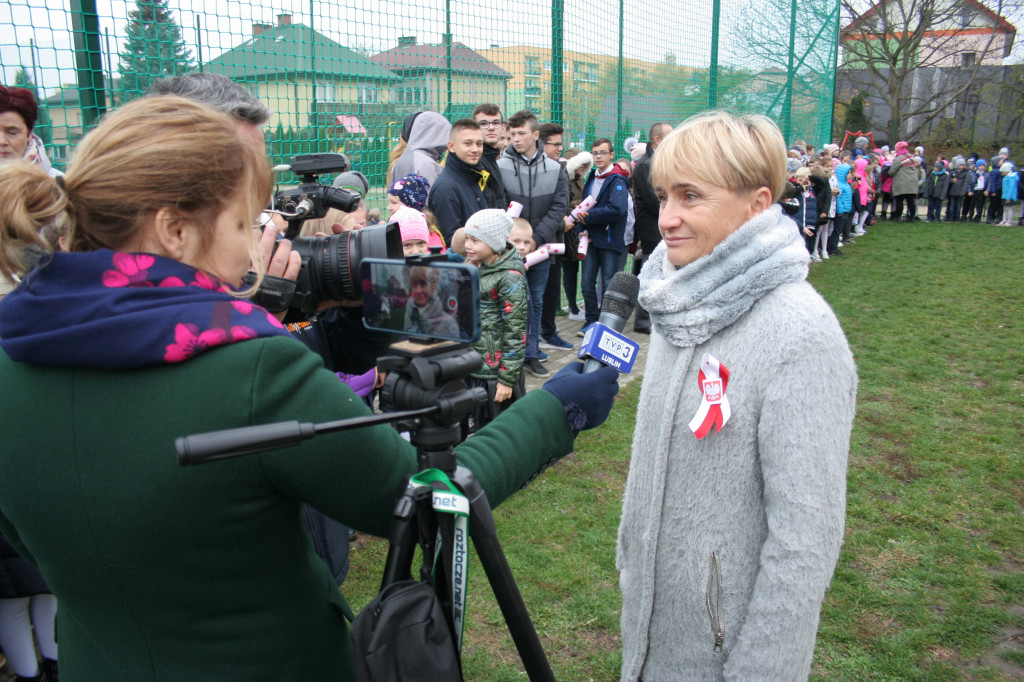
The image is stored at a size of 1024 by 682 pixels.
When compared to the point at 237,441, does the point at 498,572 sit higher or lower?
lower

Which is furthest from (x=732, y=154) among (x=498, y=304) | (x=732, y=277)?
(x=498, y=304)

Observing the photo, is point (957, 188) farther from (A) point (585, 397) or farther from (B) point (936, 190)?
(A) point (585, 397)

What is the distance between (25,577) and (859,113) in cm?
3430

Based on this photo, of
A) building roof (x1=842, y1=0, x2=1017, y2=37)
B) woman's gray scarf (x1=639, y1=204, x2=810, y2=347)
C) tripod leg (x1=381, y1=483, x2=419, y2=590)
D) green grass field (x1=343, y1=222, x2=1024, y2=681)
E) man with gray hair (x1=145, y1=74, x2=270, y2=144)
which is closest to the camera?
tripod leg (x1=381, y1=483, x2=419, y2=590)

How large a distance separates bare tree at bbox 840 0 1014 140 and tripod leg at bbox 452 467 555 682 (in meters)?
32.3

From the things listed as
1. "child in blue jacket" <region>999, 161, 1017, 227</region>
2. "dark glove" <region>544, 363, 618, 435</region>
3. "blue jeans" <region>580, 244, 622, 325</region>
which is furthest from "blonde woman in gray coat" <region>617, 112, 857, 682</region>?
"child in blue jacket" <region>999, 161, 1017, 227</region>

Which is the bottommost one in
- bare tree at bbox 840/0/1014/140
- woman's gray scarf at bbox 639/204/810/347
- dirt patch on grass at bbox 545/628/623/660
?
dirt patch on grass at bbox 545/628/623/660

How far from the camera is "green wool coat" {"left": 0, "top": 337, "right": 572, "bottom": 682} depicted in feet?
3.30

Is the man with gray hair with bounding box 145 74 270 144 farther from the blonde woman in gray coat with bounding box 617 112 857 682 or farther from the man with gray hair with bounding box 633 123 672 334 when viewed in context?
the man with gray hair with bounding box 633 123 672 334

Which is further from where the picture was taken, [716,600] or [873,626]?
[873,626]

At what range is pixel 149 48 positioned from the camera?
4.32 meters

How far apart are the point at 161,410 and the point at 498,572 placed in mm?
586

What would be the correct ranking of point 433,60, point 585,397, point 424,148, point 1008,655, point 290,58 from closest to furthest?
point 585,397
point 1008,655
point 290,58
point 424,148
point 433,60

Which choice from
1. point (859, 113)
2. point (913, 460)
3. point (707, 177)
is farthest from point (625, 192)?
point (859, 113)
